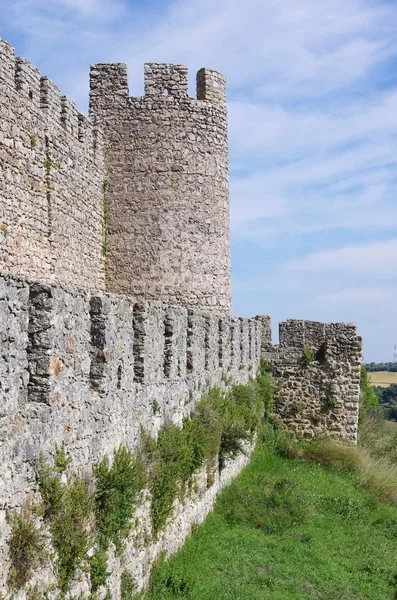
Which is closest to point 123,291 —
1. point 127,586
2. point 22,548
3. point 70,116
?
point 70,116

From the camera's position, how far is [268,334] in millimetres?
17844

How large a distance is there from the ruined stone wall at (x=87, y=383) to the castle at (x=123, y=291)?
15 mm

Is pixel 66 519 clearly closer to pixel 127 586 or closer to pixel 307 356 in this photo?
pixel 127 586

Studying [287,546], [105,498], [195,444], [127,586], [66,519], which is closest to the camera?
[66,519]

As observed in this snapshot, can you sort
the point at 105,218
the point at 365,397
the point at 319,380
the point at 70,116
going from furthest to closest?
the point at 365,397 → the point at 319,380 → the point at 105,218 → the point at 70,116

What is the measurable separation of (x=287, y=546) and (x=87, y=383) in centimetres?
493

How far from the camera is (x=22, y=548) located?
4535 mm

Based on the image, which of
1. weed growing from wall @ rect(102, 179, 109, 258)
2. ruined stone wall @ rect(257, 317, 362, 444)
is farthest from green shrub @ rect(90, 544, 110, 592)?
ruined stone wall @ rect(257, 317, 362, 444)

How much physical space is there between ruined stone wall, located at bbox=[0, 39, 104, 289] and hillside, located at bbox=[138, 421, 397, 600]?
14.2 feet

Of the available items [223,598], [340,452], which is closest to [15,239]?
[223,598]

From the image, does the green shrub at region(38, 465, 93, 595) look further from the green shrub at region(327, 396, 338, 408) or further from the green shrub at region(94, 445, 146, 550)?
the green shrub at region(327, 396, 338, 408)

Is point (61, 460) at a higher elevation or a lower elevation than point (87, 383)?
lower

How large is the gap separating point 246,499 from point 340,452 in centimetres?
485

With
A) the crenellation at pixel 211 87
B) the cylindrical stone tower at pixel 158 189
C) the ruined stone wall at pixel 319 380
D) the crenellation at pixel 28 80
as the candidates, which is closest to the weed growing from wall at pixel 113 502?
the crenellation at pixel 28 80
